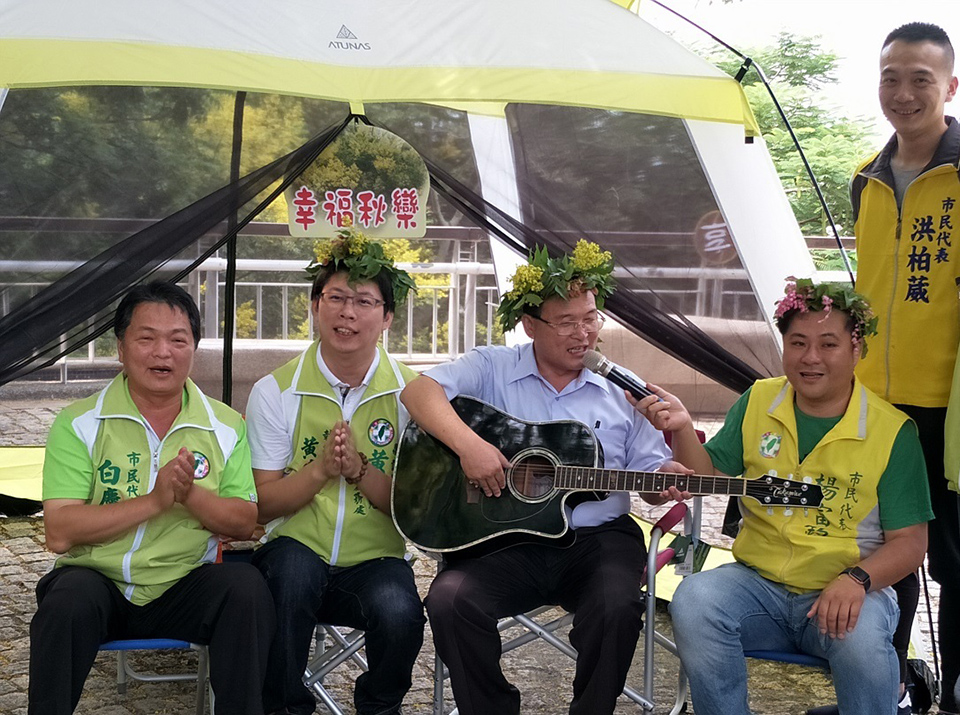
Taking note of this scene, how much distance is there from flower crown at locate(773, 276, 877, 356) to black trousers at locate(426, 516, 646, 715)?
0.84 metres

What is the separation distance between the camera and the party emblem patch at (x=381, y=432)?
3314 mm

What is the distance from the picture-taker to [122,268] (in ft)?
12.7

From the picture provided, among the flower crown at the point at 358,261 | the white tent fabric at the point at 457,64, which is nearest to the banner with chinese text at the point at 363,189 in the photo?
the white tent fabric at the point at 457,64

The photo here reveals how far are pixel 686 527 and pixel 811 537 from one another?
2.10 feet

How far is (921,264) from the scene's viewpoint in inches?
130

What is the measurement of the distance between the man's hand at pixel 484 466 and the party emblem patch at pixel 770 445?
72cm

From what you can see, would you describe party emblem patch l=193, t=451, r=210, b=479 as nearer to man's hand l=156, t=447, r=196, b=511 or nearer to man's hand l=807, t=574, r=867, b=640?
man's hand l=156, t=447, r=196, b=511

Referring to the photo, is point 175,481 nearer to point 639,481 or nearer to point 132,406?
point 132,406

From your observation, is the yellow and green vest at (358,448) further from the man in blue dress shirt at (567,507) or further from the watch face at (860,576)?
the watch face at (860,576)

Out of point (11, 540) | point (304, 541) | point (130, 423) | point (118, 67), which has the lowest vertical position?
point (11, 540)

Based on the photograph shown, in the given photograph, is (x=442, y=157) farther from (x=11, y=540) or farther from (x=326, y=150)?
(x=11, y=540)

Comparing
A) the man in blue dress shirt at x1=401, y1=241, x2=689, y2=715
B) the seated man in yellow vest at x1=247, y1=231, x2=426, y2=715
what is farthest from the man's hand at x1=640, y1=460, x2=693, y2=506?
the seated man in yellow vest at x1=247, y1=231, x2=426, y2=715

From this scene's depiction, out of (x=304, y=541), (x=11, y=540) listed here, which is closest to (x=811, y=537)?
(x=304, y=541)

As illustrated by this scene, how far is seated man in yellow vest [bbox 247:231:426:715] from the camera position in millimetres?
3029
